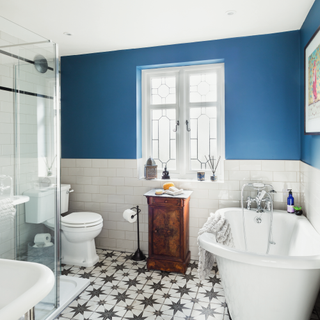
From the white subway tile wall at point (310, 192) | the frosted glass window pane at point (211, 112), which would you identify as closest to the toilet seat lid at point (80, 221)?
the frosted glass window pane at point (211, 112)

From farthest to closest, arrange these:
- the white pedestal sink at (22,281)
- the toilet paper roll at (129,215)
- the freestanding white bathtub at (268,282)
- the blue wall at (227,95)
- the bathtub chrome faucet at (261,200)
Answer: the toilet paper roll at (129,215), the blue wall at (227,95), the bathtub chrome faucet at (261,200), the freestanding white bathtub at (268,282), the white pedestal sink at (22,281)

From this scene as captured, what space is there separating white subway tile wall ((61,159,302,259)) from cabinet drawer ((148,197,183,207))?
43 centimetres

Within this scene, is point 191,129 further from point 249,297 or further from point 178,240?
point 249,297

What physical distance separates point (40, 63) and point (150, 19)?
46.7 inches

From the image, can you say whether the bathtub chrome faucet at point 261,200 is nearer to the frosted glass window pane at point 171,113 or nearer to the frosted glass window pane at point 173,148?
the frosted glass window pane at point 173,148

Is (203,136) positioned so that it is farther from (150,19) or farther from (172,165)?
(150,19)

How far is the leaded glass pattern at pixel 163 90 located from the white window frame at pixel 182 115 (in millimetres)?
57

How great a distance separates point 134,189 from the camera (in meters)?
3.64

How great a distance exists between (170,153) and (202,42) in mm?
1439

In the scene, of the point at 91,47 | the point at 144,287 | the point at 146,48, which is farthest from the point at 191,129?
the point at 144,287

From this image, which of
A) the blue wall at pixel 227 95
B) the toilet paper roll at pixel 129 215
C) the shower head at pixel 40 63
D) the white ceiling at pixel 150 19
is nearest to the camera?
the shower head at pixel 40 63

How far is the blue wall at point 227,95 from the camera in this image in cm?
309

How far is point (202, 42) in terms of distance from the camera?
3344mm

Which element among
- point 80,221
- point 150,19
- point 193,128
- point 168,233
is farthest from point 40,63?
point 168,233
